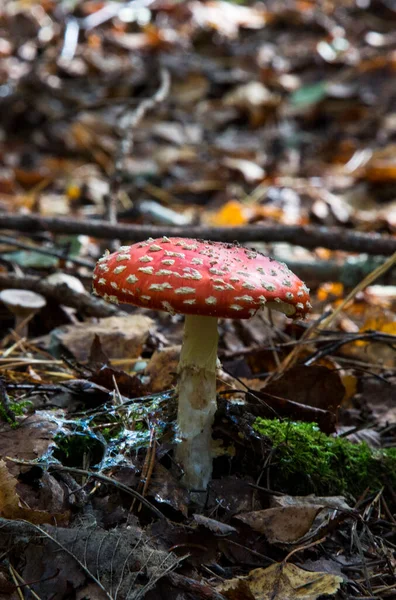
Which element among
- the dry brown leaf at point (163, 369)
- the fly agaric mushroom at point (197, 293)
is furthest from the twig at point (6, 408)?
the dry brown leaf at point (163, 369)

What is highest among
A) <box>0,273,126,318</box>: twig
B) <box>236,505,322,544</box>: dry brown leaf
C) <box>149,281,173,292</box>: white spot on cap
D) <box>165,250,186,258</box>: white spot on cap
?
<box>165,250,186,258</box>: white spot on cap

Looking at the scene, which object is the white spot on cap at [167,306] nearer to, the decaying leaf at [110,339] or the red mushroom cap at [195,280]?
the red mushroom cap at [195,280]

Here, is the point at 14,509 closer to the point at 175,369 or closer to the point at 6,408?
the point at 6,408

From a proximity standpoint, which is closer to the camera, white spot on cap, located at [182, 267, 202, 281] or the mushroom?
→ white spot on cap, located at [182, 267, 202, 281]

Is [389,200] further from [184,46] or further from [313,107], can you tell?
[184,46]

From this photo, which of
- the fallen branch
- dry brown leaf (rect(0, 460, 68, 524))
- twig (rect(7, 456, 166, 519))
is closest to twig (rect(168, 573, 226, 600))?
twig (rect(7, 456, 166, 519))

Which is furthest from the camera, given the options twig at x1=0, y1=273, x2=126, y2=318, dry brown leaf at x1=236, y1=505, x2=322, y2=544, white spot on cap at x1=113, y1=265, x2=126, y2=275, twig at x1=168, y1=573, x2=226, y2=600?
twig at x1=0, y1=273, x2=126, y2=318

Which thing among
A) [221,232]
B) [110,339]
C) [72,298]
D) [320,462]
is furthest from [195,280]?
[221,232]

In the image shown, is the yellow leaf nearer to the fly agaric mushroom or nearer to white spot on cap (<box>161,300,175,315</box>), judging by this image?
the fly agaric mushroom

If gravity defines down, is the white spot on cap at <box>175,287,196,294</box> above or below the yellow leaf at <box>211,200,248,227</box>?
above

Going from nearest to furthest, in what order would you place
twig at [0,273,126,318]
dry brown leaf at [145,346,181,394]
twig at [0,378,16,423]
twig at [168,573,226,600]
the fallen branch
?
twig at [168,573,226,600] < twig at [0,378,16,423] < dry brown leaf at [145,346,181,394] < twig at [0,273,126,318] < the fallen branch
